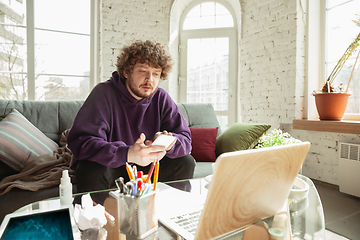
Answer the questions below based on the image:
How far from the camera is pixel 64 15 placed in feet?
11.2

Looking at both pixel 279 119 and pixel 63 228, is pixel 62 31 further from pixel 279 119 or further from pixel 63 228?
pixel 63 228

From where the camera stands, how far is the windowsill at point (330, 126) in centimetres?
221

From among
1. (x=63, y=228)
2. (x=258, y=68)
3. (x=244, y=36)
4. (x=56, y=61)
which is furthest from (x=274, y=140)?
(x=56, y=61)

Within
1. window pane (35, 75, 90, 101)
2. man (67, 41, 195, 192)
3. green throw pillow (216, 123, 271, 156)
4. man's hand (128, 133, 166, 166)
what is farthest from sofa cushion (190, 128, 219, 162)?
window pane (35, 75, 90, 101)

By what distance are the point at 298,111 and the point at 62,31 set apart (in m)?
3.24

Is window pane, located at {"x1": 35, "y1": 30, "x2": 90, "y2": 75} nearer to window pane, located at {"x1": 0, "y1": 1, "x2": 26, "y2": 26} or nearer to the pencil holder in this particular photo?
window pane, located at {"x1": 0, "y1": 1, "x2": 26, "y2": 26}

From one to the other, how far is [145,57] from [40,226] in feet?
3.23

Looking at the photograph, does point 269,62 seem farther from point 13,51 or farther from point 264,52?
point 13,51

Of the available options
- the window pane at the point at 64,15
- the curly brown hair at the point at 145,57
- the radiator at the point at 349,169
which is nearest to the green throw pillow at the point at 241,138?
the curly brown hair at the point at 145,57

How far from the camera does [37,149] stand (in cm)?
159

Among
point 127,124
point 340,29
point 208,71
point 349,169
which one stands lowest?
point 349,169

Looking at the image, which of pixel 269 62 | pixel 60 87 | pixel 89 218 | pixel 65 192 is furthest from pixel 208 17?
pixel 89 218

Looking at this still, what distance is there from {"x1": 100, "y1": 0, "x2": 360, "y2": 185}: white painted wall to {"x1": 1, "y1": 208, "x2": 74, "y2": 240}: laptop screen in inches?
109

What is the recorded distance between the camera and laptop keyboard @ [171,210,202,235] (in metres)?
0.65
